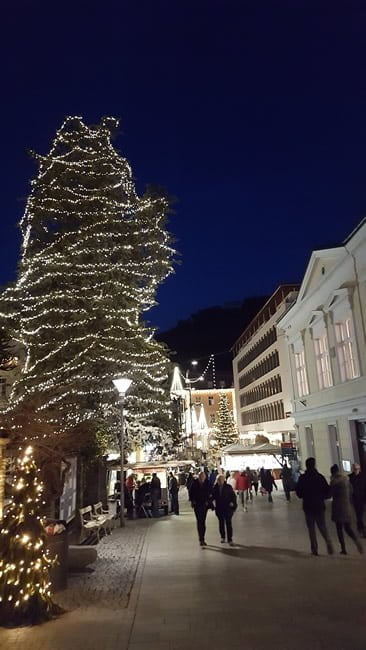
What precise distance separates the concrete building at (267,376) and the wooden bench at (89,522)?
85.3ft

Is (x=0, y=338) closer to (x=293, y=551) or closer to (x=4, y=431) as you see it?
(x=4, y=431)

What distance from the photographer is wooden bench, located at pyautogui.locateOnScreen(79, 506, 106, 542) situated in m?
13.7

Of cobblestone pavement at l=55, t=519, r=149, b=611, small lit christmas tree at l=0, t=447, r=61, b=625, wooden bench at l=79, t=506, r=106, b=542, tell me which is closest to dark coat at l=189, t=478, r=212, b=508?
cobblestone pavement at l=55, t=519, r=149, b=611

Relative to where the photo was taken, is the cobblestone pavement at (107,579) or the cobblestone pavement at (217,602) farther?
the cobblestone pavement at (107,579)

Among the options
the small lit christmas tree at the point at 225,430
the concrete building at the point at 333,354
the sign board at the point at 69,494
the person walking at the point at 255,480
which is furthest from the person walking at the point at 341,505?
the small lit christmas tree at the point at 225,430

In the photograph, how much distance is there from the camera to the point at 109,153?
21203mm

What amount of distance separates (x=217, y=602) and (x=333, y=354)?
645 inches

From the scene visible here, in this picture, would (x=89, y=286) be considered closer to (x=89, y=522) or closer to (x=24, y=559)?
(x=89, y=522)

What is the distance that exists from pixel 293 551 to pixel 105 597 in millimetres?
4878

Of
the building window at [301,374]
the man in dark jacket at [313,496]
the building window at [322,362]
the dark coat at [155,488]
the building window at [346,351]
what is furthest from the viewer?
the building window at [301,374]

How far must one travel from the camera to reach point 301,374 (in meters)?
29.3

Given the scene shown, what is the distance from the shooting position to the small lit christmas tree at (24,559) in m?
7.01

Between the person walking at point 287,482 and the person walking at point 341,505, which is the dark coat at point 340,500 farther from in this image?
the person walking at point 287,482

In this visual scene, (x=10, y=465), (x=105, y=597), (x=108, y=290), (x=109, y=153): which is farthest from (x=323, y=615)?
(x=109, y=153)
